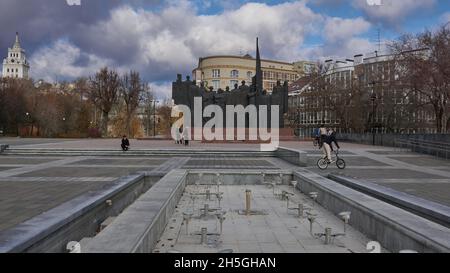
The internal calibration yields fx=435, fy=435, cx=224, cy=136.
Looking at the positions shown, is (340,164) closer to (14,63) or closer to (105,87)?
(105,87)

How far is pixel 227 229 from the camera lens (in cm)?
775

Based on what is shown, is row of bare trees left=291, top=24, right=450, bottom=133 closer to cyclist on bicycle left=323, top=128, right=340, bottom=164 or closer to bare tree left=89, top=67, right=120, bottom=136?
Answer: cyclist on bicycle left=323, top=128, right=340, bottom=164

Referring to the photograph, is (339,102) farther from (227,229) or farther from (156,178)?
(227,229)

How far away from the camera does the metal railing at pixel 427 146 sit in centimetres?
2586

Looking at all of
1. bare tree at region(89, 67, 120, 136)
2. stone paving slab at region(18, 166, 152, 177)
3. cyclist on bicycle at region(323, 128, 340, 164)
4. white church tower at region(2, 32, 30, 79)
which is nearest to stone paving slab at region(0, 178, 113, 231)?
stone paving slab at region(18, 166, 152, 177)

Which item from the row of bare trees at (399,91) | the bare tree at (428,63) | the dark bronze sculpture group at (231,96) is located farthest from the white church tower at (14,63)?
the bare tree at (428,63)

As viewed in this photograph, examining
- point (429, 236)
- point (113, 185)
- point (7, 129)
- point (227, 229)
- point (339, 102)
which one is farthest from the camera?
point (7, 129)

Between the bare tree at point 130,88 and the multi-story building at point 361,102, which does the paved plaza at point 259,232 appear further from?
the bare tree at point 130,88

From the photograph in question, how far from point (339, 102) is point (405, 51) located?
19987 mm

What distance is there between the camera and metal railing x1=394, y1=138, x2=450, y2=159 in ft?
84.8

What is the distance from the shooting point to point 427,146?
28.7 metres

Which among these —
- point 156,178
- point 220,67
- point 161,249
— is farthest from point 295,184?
point 220,67

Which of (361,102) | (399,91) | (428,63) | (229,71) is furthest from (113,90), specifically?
(229,71)
